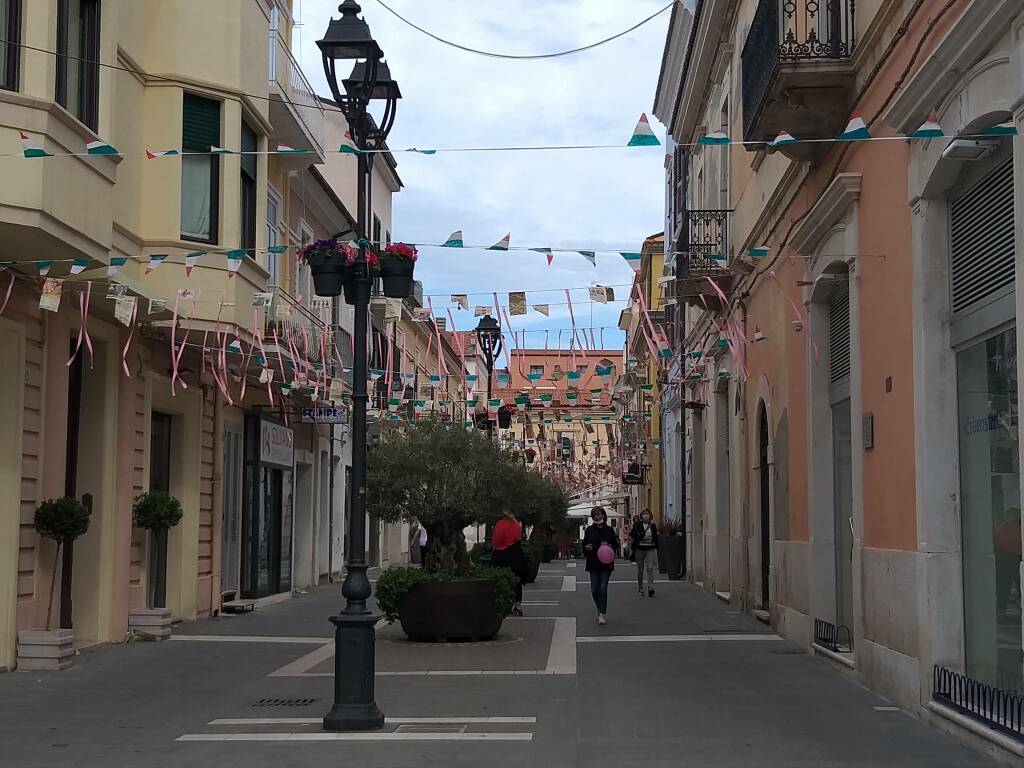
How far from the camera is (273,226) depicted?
74.5 feet

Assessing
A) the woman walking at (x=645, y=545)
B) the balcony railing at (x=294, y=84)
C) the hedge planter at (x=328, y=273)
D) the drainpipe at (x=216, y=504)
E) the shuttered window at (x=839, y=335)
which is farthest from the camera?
the woman walking at (x=645, y=545)

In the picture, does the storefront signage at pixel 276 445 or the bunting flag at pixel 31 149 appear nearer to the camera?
the bunting flag at pixel 31 149

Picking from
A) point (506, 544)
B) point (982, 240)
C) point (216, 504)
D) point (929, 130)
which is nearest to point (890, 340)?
point (982, 240)

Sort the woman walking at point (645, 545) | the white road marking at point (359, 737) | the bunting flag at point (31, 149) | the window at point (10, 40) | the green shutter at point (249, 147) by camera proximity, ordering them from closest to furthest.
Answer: the white road marking at point (359, 737) < the bunting flag at point (31, 149) < the window at point (10, 40) < the green shutter at point (249, 147) < the woman walking at point (645, 545)

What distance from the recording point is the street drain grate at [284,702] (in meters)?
11.6

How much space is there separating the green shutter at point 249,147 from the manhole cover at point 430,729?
32.8ft

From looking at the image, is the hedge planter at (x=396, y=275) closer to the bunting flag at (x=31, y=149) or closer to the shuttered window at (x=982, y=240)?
the bunting flag at (x=31, y=149)

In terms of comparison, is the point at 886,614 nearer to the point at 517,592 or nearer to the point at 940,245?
the point at 940,245

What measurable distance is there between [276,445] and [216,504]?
410 cm

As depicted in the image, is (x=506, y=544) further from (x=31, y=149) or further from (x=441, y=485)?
(x=31, y=149)

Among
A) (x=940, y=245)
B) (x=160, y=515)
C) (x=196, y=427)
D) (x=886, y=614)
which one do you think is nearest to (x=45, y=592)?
(x=160, y=515)

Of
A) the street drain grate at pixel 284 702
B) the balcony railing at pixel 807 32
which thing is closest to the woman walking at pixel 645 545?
the balcony railing at pixel 807 32

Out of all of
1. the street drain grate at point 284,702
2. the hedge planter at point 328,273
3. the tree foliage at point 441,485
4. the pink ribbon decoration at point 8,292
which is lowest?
the street drain grate at point 284,702

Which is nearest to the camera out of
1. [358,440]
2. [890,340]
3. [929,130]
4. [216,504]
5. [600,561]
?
[929,130]
